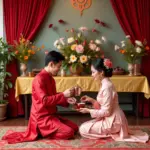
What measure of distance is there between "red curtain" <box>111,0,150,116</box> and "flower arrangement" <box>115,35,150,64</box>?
0.47ft

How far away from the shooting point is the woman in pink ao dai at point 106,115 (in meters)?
3.34

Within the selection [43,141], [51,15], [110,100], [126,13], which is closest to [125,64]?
[126,13]

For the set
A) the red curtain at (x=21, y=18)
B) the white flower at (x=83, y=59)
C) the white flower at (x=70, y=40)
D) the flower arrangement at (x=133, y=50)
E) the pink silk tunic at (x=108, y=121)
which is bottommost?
the pink silk tunic at (x=108, y=121)

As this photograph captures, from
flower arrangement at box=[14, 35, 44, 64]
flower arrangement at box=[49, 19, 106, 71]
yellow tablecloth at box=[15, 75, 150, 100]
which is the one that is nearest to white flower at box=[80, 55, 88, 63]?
flower arrangement at box=[49, 19, 106, 71]

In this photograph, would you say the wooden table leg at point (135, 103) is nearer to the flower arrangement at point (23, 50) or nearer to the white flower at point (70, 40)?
the white flower at point (70, 40)

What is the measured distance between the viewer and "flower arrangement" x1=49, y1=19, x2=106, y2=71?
4723 mm

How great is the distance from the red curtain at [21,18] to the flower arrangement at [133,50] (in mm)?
1471

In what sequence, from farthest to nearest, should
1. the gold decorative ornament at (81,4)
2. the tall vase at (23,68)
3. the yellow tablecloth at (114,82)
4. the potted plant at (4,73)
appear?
the gold decorative ornament at (81,4) → the tall vase at (23,68) → the potted plant at (4,73) → the yellow tablecloth at (114,82)

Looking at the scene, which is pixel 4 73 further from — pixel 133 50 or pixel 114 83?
pixel 133 50

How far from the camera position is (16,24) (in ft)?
16.3

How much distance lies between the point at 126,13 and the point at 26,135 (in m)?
2.81

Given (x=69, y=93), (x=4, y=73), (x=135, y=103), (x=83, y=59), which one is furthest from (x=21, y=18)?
(x=135, y=103)

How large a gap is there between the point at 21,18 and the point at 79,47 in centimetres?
118

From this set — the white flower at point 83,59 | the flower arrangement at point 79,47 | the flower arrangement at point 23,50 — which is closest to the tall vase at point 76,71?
the flower arrangement at point 79,47
